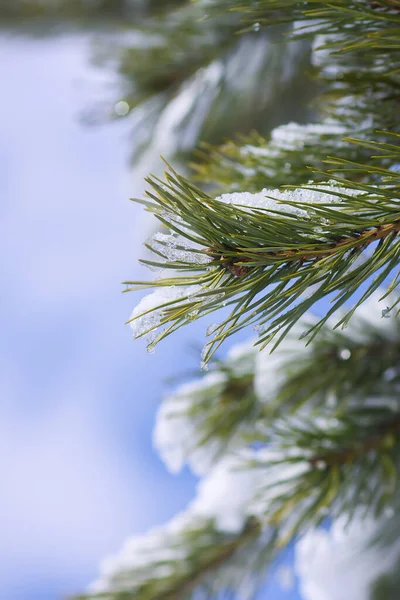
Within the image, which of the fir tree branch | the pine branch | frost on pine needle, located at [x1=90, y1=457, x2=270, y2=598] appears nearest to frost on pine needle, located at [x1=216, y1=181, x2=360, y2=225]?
the pine branch

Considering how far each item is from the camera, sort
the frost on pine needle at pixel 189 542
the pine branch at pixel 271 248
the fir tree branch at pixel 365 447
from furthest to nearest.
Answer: the frost on pine needle at pixel 189 542 < the fir tree branch at pixel 365 447 < the pine branch at pixel 271 248

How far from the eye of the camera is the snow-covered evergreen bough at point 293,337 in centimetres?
40

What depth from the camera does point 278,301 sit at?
1.40 feet

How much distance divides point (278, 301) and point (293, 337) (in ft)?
1.59

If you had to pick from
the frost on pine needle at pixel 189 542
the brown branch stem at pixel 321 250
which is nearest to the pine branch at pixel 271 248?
the brown branch stem at pixel 321 250

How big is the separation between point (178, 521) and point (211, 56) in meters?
0.75

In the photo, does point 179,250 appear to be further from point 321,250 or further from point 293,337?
point 293,337

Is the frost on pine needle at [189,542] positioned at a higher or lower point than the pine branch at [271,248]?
lower

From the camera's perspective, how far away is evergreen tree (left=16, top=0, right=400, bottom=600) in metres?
0.40

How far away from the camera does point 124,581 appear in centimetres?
94

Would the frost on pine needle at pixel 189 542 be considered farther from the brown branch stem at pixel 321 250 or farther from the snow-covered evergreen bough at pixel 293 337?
the brown branch stem at pixel 321 250

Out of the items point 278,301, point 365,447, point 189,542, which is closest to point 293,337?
point 365,447

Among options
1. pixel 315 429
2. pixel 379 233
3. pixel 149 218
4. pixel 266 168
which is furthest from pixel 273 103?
pixel 379 233

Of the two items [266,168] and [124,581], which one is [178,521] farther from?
[266,168]
